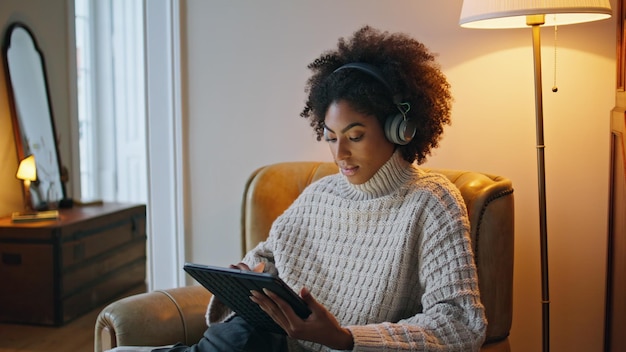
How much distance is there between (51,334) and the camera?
3225 millimetres

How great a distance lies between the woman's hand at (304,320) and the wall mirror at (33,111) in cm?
273

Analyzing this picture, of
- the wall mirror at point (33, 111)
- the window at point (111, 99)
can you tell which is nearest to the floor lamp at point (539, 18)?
the wall mirror at point (33, 111)

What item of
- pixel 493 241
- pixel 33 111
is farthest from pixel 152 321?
pixel 33 111

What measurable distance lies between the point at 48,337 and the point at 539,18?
2.63 metres

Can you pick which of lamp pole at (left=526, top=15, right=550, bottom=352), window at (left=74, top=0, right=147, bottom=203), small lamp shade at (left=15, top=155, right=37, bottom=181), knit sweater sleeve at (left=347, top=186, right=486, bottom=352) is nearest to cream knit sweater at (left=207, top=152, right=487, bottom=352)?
knit sweater sleeve at (left=347, top=186, right=486, bottom=352)

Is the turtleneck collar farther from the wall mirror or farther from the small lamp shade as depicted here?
the wall mirror

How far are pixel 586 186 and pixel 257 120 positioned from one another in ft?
3.37

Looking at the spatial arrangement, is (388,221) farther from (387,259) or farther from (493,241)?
(493,241)

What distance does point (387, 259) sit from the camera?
1432 millimetres

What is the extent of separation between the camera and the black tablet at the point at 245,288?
3.77 ft

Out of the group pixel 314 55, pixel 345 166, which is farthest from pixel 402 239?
pixel 314 55

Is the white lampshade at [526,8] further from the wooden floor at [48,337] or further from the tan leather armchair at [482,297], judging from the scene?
the wooden floor at [48,337]

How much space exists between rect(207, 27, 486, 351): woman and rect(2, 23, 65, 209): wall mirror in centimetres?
241

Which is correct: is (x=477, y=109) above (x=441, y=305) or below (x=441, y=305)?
above
